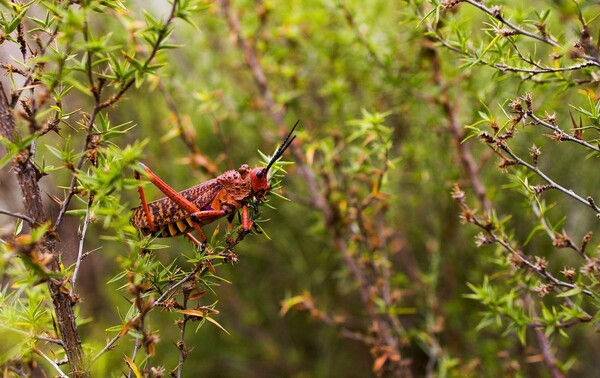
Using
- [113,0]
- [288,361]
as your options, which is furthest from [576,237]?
[113,0]

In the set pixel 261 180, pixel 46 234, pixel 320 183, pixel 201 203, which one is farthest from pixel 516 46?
pixel 320 183

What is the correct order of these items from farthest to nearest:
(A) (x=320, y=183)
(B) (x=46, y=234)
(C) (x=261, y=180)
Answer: (A) (x=320, y=183), (C) (x=261, y=180), (B) (x=46, y=234)

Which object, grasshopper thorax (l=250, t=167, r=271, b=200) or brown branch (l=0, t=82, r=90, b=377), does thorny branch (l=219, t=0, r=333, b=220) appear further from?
brown branch (l=0, t=82, r=90, b=377)

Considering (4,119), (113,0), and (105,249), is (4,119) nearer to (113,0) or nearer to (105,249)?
(113,0)

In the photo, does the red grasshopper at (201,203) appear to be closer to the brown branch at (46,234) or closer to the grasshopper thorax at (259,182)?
the grasshopper thorax at (259,182)

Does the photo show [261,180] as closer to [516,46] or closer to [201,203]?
[201,203]

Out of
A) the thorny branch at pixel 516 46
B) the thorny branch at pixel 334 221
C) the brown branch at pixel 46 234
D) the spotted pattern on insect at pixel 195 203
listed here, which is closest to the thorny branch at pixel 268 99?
the thorny branch at pixel 334 221

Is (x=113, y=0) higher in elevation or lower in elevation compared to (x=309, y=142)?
higher
